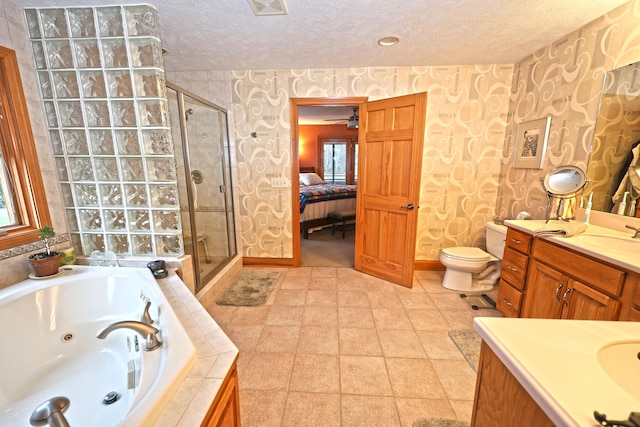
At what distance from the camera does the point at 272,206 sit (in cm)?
324

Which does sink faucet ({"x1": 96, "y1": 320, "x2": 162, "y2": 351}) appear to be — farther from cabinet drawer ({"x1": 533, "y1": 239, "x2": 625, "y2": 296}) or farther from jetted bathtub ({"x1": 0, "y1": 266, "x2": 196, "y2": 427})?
cabinet drawer ({"x1": 533, "y1": 239, "x2": 625, "y2": 296})

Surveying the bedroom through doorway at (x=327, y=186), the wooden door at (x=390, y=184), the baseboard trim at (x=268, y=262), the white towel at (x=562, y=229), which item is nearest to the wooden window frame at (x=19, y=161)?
the baseboard trim at (x=268, y=262)

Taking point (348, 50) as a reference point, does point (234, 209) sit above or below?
below

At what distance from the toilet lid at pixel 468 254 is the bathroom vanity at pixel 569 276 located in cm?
45

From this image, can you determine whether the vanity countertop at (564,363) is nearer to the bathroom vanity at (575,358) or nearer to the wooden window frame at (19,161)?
the bathroom vanity at (575,358)

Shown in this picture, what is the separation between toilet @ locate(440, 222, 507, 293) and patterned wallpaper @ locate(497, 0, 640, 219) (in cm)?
35

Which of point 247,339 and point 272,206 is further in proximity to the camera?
point 272,206

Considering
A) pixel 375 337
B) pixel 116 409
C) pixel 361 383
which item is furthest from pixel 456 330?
pixel 116 409

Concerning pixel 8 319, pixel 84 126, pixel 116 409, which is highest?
pixel 84 126

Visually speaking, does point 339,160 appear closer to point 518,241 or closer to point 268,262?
point 268,262

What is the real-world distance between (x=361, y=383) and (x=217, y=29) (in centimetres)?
269

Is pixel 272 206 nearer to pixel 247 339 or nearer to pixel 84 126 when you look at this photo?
pixel 247 339

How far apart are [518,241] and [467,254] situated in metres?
0.75

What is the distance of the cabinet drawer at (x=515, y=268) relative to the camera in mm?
1924
